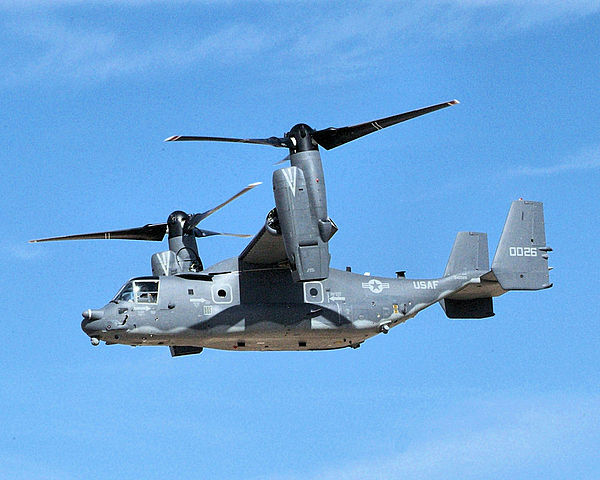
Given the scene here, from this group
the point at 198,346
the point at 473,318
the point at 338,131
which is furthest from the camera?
the point at 473,318

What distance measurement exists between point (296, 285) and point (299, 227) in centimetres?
414

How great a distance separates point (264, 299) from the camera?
34.4 metres

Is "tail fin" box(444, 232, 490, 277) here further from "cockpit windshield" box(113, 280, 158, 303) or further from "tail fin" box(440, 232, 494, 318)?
"cockpit windshield" box(113, 280, 158, 303)

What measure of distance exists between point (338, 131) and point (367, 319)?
5792mm

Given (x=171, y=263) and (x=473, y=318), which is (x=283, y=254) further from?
(x=473, y=318)

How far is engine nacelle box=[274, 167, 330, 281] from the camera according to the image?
30.8 metres

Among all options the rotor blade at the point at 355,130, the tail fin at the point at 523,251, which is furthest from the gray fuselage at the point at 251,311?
the rotor blade at the point at 355,130

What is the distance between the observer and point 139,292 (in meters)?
33.7

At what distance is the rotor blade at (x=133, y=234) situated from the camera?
39219 mm

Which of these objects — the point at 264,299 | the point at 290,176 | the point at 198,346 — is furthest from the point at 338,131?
the point at 198,346

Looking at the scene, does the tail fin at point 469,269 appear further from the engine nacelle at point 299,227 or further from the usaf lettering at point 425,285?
the engine nacelle at point 299,227

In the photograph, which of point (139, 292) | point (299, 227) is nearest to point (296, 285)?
point (299, 227)

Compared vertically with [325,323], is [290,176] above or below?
above

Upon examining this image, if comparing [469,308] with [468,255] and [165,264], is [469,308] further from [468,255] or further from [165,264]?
[165,264]
